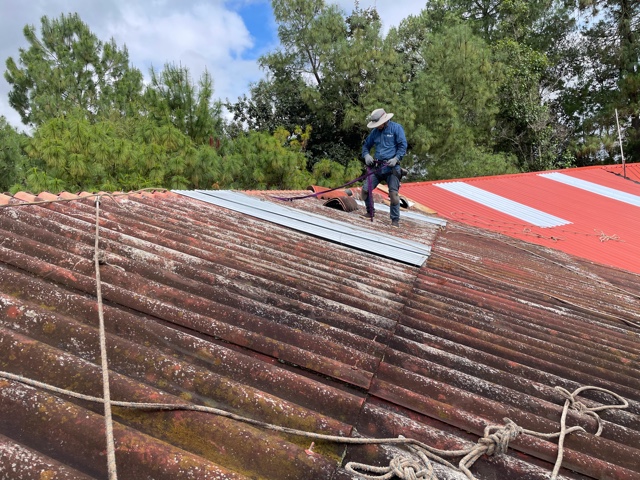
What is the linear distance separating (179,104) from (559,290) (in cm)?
986

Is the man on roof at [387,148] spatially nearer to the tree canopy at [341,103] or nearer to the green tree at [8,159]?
the tree canopy at [341,103]

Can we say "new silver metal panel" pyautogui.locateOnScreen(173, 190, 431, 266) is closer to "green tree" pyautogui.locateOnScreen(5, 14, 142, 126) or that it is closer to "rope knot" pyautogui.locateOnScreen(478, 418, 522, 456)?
"rope knot" pyautogui.locateOnScreen(478, 418, 522, 456)

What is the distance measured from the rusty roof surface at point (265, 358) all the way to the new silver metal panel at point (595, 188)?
826cm

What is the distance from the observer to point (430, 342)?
199cm

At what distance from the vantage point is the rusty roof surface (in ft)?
3.53

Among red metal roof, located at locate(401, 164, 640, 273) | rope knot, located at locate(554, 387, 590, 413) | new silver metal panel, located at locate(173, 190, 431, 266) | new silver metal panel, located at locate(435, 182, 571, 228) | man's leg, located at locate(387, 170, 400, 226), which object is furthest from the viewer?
new silver metal panel, located at locate(435, 182, 571, 228)

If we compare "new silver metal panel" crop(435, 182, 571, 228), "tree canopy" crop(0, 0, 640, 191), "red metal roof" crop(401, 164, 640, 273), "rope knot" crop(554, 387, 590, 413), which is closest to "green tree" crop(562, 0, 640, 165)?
"tree canopy" crop(0, 0, 640, 191)

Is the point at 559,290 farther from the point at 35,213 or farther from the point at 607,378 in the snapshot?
the point at 35,213

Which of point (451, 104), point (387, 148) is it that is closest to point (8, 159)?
point (387, 148)

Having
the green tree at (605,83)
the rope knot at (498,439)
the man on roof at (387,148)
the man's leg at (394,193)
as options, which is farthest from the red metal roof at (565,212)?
the green tree at (605,83)

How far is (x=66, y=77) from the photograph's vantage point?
14.5 meters

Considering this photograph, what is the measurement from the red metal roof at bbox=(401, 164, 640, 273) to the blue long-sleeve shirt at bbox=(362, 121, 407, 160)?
2.64m

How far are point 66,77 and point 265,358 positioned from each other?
17107 millimetres

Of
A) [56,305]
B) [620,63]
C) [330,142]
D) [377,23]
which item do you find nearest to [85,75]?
[330,142]
